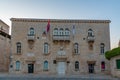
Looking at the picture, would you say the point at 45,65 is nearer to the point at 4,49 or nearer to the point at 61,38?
the point at 61,38

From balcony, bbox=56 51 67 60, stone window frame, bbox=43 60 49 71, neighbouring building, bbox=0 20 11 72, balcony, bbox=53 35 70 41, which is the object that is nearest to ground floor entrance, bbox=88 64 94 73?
balcony, bbox=56 51 67 60

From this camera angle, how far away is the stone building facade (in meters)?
36.3

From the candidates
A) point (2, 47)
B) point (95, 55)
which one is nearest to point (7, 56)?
point (2, 47)

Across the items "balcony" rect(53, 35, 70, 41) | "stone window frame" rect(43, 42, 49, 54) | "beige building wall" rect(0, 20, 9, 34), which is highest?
"beige building wall" rect(0, 20, 9, 34)

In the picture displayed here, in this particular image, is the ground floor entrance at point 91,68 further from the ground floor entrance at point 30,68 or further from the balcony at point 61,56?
the ground floor entrance at point 30,68

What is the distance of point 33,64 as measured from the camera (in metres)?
36.4

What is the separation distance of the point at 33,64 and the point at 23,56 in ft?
6.92

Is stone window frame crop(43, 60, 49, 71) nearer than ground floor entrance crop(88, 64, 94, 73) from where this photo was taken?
Yes

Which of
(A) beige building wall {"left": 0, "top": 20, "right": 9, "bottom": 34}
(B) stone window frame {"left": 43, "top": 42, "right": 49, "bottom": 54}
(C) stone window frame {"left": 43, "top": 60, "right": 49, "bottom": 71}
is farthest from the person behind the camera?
(A) beige building wall {"left": 0, "top": 20, "right": 9, "bottom": 34}

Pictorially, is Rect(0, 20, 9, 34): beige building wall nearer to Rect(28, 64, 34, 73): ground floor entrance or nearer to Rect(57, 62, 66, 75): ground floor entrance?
Rect(28, 64, 34, 73): ground floor entrance

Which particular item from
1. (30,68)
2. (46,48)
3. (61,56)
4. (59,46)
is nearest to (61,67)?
(61,56)

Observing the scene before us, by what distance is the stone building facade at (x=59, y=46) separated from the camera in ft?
119

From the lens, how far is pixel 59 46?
121ft

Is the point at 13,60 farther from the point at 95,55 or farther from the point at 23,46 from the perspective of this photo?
the point at 95,55
